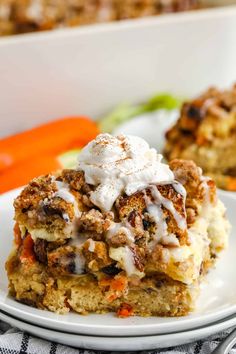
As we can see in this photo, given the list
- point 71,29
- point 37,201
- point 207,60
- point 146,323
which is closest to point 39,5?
point 71,29

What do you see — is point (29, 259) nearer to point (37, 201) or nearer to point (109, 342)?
point (37, 201)

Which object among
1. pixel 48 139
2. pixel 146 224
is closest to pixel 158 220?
pixel 146 224

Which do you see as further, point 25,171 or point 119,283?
point 25,171

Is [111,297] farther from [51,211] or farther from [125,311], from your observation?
[51,211]

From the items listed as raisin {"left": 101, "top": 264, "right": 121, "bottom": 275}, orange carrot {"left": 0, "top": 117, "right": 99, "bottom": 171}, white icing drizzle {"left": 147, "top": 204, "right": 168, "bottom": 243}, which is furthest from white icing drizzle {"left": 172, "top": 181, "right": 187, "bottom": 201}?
orange carrot {"left": 0, "top": 117, "right": 99, "bottom": 171}

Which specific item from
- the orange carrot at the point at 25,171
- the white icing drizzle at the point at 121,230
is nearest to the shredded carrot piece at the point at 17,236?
the white icing drizzle at the point at 121,230

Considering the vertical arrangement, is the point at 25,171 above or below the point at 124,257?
below
